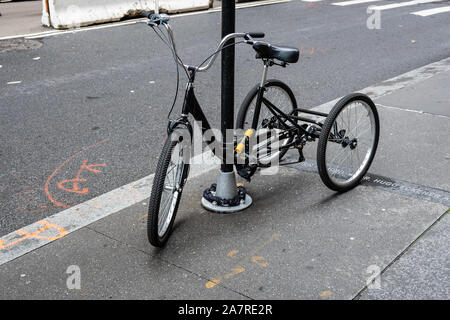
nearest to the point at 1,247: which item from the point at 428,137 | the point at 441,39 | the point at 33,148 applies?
the point at 33,148

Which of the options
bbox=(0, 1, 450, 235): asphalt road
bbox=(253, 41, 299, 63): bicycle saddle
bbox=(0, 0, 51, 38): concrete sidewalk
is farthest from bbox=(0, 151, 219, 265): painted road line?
bbox=(0, 0, 51, 38): concrete sidewalk

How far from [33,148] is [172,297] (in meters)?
2.96

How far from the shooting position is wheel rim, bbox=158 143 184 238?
3.64 metres

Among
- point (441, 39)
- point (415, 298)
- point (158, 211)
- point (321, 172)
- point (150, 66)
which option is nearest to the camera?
point (415, 298)

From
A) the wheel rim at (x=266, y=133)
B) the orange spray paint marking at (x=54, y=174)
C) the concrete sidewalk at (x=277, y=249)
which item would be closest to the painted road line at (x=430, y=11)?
the concrete sidewalk at (x=277, y=249)

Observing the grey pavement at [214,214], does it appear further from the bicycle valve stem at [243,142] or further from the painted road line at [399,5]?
the painted road line at [399,5]

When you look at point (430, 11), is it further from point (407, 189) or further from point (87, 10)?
point (407, 189)

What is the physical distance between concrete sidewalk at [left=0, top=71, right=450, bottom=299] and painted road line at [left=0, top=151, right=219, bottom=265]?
88mm

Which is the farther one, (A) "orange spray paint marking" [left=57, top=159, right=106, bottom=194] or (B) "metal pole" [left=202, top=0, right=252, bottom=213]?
(A) "orange spray paint marking" [left=57, top=159, right=106, bottom=194]

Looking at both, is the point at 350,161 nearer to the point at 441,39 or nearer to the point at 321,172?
the point at 321,172

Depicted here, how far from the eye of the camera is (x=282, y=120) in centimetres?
437

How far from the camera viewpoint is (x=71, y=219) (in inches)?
160

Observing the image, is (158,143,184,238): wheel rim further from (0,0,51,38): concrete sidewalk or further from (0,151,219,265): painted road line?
(0,0,51,38): concrete sidewalk

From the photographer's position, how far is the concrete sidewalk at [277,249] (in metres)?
3.21
